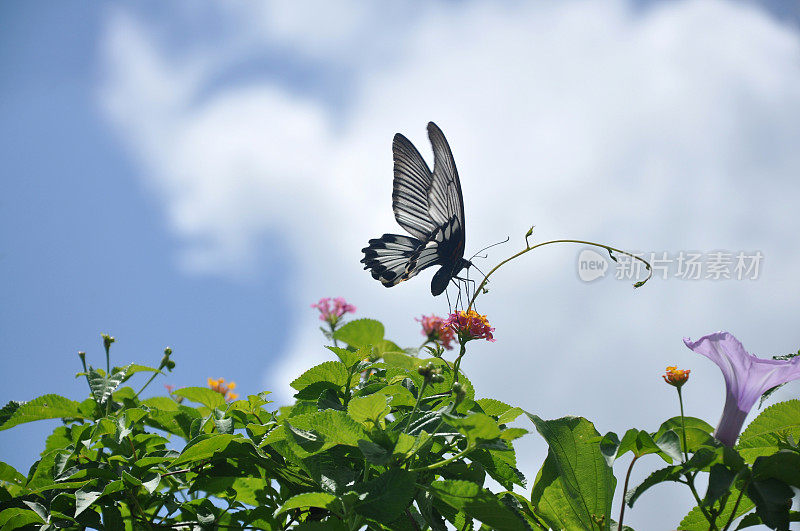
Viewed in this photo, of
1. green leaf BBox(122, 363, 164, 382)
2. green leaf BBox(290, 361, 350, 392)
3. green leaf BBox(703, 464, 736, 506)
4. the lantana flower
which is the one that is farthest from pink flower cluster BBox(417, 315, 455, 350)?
green leaf BBox(122, 363, 164, 382)

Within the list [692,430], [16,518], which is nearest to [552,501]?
[692,430]

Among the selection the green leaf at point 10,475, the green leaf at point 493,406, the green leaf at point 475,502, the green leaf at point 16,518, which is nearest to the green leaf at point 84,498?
the green leaf at point 16,518

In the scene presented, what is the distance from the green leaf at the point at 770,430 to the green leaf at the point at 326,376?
876mm

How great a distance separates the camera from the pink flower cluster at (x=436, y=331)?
149 centimetres

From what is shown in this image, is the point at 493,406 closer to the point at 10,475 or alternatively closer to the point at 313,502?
the point at 313,502

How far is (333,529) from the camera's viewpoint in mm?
1044

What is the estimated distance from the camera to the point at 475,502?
3.18 feet

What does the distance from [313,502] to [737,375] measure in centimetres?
97

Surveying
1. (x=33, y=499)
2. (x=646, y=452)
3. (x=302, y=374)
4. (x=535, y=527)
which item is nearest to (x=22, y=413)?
(x=33, y=499)

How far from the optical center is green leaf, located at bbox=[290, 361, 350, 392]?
132cm

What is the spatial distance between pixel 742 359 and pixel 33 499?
65.3 inches

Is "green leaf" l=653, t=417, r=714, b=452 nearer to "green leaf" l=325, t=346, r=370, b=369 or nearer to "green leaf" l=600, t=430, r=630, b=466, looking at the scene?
"green leaf" l=600, t=430, r=630, b=466

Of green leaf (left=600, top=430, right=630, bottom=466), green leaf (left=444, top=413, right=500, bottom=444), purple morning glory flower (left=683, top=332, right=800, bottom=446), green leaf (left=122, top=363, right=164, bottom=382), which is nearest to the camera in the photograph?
green leaf (left=444, top=413, right=500, bottom=444)

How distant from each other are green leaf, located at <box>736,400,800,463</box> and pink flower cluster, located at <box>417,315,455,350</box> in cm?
70
